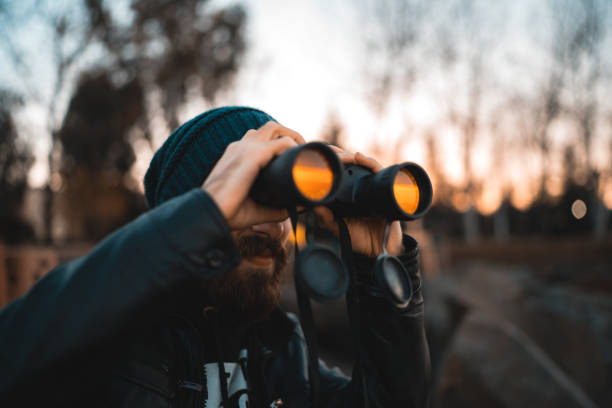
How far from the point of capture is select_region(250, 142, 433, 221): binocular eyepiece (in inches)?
37.4

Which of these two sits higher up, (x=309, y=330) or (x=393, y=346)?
(x=309, y=330)

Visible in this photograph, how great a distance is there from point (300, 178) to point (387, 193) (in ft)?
0.94

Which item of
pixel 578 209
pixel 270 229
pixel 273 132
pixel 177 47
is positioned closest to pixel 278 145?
pixel 273 132

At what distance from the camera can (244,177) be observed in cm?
96

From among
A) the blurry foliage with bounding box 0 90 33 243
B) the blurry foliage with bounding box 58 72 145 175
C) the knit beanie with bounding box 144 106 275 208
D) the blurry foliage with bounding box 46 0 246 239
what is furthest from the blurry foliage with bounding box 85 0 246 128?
the knit beanie with bounding box 144 106 275 208

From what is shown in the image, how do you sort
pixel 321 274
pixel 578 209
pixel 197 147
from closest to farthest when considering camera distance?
pixel 321 274
pixel 197 147
pixel 578 209

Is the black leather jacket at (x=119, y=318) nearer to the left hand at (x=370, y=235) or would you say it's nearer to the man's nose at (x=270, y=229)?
the man's nose at (x=270, y=229)

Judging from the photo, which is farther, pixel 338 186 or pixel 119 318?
pixel 338 186

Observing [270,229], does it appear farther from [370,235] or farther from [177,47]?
[177,47]

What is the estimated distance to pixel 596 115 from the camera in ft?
51.7

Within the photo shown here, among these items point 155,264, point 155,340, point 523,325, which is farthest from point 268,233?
point 523,325

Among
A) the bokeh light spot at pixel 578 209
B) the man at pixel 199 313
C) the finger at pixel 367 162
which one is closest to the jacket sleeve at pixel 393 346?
the man at pixel 199 313

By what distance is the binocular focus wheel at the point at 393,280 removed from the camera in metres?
1.05

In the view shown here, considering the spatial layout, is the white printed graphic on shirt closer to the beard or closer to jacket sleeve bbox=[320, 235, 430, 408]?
the beard
